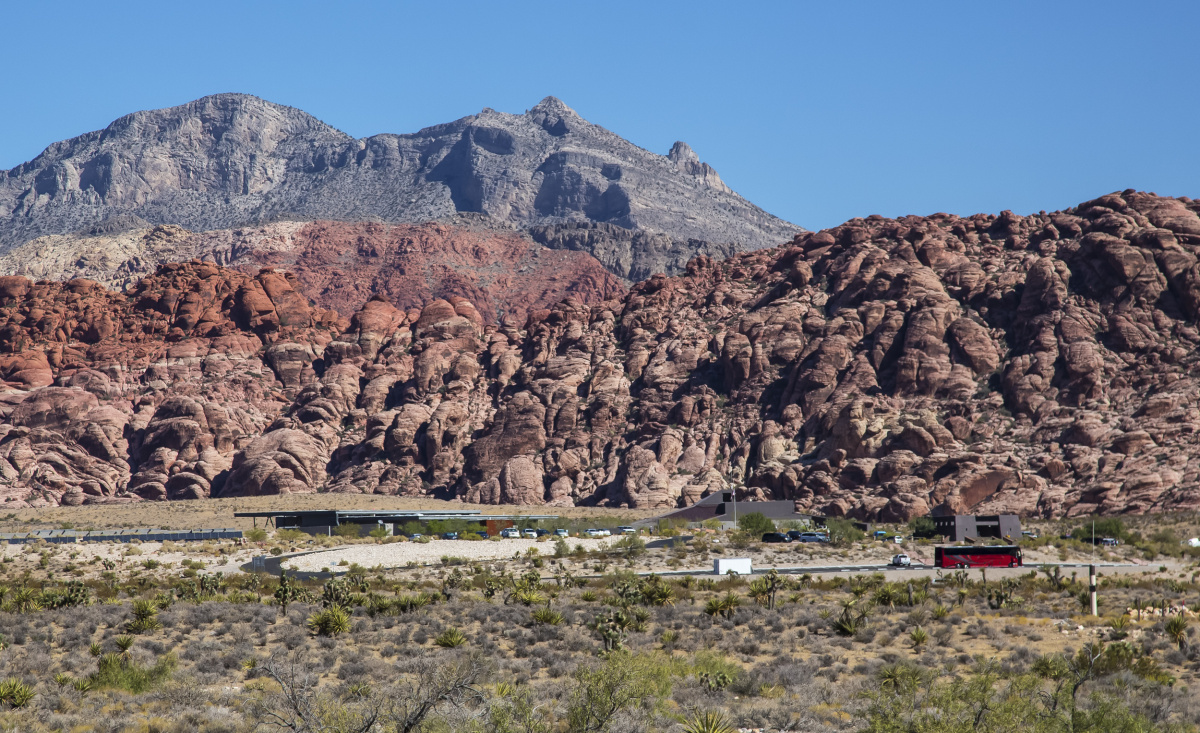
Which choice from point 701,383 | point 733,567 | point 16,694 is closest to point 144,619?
point 16,694

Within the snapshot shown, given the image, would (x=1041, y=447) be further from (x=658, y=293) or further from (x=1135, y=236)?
(x=658, y=293)

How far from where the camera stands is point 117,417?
13638cm

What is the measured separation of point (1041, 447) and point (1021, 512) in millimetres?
9827

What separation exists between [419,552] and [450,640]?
133 ft

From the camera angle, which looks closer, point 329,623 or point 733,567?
point 329,623

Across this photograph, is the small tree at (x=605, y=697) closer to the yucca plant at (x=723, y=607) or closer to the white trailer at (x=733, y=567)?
the yucca plant at (x=723, y=607)

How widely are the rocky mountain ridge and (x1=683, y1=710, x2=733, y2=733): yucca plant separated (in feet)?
254

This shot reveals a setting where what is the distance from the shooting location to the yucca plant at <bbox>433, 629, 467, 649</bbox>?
102ft

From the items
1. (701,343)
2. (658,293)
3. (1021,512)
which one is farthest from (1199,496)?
(658,293)

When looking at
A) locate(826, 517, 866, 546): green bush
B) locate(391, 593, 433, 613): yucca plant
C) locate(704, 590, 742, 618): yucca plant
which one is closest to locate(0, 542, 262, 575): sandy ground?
locate(391, 593, 433, 613): yucca plant

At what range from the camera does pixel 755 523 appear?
87.2 meters

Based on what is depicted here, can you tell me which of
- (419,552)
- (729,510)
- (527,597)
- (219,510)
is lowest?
(419,552)

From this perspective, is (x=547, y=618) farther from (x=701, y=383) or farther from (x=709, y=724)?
(x=701, y=383)

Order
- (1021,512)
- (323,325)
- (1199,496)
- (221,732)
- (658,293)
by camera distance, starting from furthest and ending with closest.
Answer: (323,325) → (658,293) → (1021,512) → (1199,496) → (221,732)
